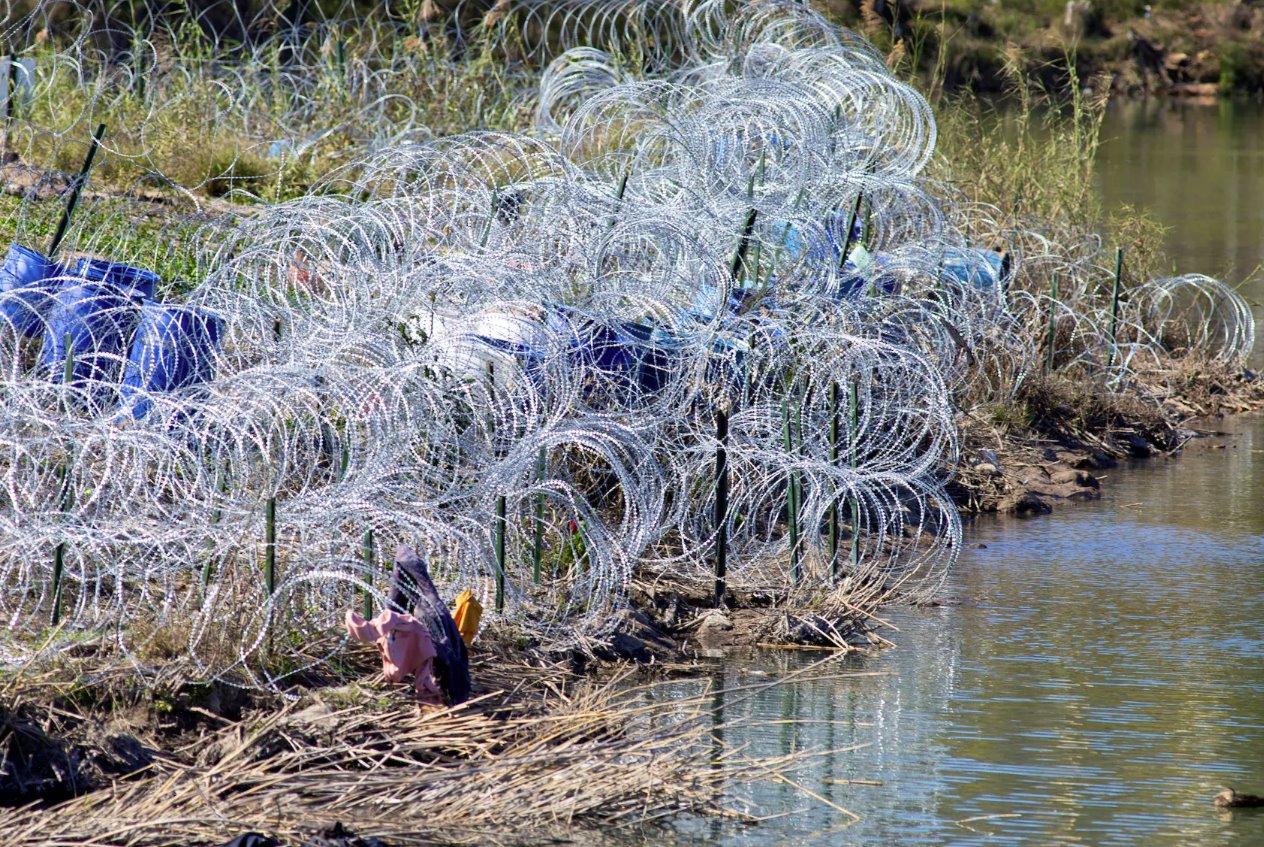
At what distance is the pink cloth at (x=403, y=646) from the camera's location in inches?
301

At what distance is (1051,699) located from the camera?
344 inches

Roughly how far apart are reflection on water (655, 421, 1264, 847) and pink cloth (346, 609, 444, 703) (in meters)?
1.30

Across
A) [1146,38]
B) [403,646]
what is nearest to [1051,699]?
[403,646]

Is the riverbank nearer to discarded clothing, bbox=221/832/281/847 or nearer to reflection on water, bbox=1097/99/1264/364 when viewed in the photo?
reflection on water, bbox=1097/99/1264/364

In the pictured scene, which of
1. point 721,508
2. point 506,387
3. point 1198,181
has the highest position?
point 1198,181

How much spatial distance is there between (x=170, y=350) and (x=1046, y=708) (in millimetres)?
4508

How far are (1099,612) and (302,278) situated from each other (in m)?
5.16

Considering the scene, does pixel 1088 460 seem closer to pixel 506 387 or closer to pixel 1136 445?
pixel 1136 445

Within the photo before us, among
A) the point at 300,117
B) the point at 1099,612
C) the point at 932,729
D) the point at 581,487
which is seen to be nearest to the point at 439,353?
the point at 581,487

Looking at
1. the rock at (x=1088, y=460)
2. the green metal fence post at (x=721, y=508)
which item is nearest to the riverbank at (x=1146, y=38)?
the rock at (x=1088, y=460)

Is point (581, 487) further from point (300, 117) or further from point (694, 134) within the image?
point (300, 117)

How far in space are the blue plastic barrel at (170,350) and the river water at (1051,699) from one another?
294cm

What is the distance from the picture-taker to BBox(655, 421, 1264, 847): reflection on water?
7219mm

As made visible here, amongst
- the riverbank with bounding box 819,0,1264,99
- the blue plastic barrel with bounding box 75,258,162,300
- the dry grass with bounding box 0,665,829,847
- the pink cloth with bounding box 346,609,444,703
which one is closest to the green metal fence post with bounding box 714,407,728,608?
the dry grass with bounding box 0,665,829,847
